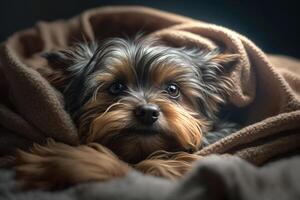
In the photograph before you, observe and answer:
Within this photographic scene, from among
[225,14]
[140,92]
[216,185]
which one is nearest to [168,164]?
[140,92]

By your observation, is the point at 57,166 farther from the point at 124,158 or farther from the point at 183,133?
the point at 183,133

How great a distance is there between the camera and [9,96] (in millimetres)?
2037

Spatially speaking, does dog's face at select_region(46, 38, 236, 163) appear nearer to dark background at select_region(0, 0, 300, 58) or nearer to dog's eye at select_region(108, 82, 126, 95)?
dog's eye at select_region(108, 82, 126, 95)

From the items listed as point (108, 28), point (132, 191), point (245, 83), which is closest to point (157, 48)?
point (245, 83)

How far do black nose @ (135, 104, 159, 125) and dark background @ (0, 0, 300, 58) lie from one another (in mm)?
846

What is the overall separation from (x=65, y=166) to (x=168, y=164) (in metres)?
0.32

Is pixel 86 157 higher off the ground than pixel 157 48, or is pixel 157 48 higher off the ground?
pixel 157 48

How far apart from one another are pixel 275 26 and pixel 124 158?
1119 millimetres

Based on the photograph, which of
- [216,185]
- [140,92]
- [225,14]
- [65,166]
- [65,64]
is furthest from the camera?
[225,14]

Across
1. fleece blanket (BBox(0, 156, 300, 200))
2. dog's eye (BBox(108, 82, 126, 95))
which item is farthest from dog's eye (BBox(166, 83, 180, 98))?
fleece blanket (BBox(0, 156, 300, 200))

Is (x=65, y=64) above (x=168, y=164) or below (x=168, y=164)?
above

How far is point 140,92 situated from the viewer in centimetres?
186

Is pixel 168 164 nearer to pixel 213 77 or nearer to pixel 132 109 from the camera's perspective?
pixel 132 109

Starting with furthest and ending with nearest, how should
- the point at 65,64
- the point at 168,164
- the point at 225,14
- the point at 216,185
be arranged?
1. the point at 225,14
2. the point at 65,64
3. the point at 168,164
4. the point at 216,185
